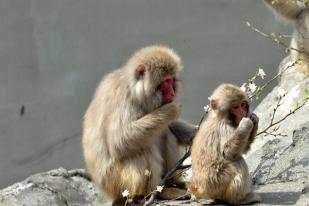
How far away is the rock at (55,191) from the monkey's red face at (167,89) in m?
1.60

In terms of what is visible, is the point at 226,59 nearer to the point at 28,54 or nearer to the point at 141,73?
the point at 28,54

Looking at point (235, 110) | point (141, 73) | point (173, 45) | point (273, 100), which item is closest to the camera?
point (235, 110)

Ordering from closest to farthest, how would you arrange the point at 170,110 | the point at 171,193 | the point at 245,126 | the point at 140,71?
the point at 245,126
the point at 170,110
the point at 140,71
the point at 171,193

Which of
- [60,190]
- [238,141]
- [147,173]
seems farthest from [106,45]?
[238,141]

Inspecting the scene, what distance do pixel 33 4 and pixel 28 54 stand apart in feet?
2.16

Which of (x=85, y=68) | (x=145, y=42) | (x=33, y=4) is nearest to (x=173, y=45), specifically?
(x=145, y=42)

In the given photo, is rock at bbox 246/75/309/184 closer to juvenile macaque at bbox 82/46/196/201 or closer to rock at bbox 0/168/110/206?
juvenile macaque at bbox 82/46/196/201

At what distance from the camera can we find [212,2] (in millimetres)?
11117

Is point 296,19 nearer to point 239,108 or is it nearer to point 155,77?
point 155,77

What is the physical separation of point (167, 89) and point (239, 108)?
74 centimetres

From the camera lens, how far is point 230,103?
6348 millimetres

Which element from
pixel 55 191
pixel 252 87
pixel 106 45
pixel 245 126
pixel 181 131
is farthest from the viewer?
pixel 106 45

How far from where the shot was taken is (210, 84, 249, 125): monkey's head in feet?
20.8

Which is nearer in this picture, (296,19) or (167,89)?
(167,89)
